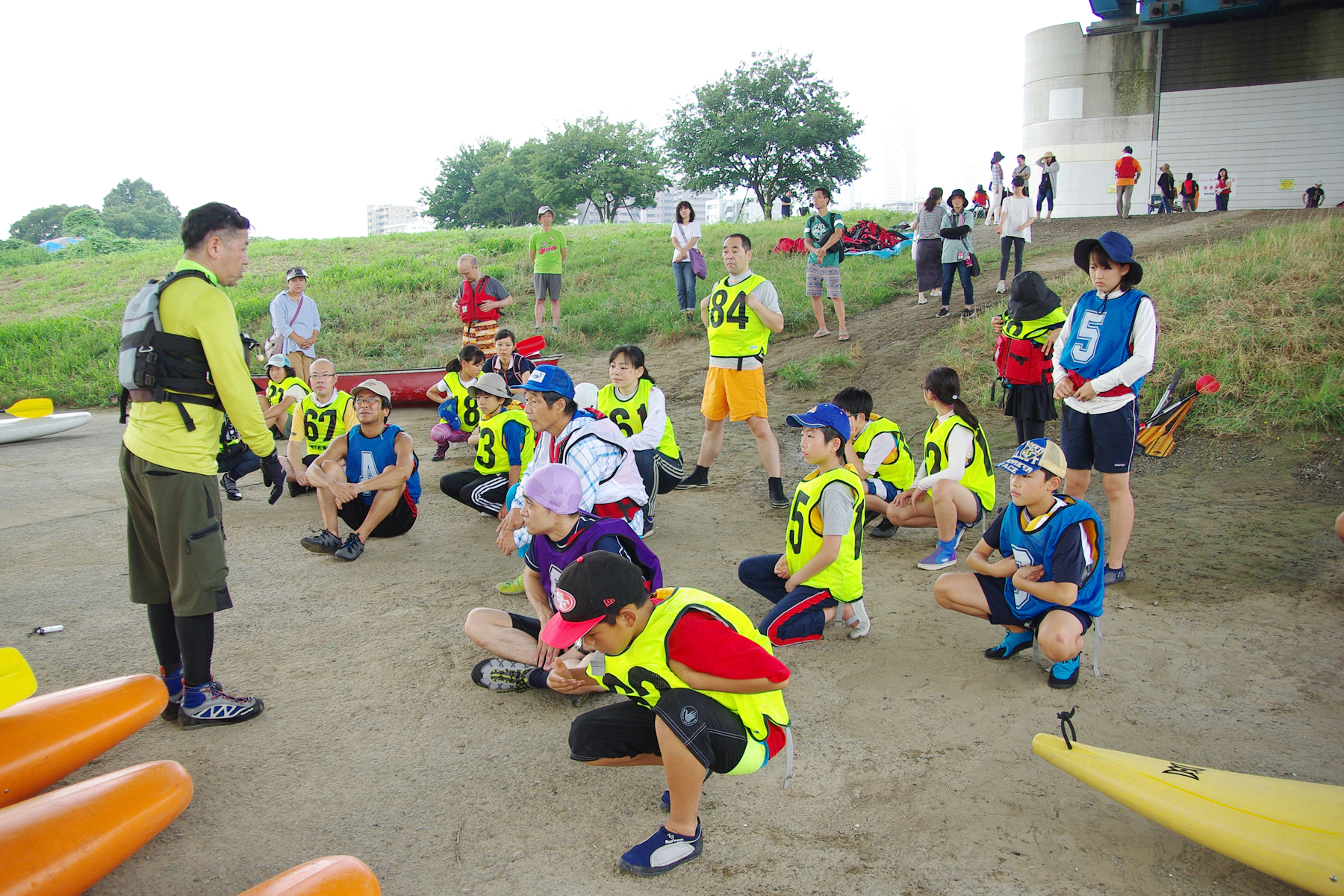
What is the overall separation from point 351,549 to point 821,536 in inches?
132

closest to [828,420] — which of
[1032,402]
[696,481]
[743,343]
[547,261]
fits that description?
[743,343]

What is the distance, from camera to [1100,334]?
455 centimetres

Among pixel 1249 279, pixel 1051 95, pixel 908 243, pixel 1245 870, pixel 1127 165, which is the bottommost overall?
pixel 1245 870

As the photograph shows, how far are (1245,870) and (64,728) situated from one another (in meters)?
4.20

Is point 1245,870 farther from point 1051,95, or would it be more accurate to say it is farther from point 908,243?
point 1051,95

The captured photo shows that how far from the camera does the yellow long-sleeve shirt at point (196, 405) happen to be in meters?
3.22

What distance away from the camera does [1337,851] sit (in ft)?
7.47

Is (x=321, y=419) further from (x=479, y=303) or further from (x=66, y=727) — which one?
(x=66, y=727)

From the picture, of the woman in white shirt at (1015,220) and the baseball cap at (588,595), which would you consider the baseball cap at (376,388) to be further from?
the woman in white shirt at (1015,220)

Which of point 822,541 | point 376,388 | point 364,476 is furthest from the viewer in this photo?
point 364,476

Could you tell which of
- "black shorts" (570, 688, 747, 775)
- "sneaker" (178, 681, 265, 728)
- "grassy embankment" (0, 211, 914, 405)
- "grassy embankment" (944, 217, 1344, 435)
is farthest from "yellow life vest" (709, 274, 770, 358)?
"grassy embankment" (0, 211, 914, 405)

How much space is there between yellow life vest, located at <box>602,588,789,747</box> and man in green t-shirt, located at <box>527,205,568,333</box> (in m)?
10.0

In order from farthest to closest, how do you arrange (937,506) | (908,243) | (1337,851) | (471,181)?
1. (471,181)
2. (908,243)
3. (937,506)
4. (1337,851)

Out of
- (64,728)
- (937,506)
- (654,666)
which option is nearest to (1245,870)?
(654,666)
